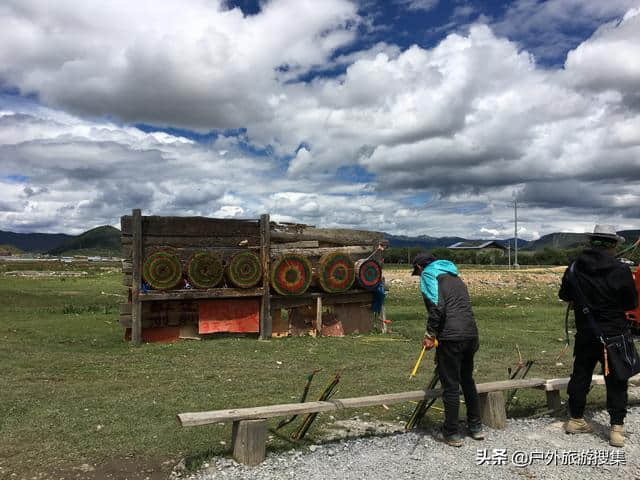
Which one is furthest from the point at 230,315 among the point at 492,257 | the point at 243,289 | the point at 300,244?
the point at 492,257

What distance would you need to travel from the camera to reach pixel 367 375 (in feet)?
33.1

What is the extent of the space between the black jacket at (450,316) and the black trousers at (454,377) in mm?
98

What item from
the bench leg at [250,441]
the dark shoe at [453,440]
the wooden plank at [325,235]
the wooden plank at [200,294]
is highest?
the wooden plank at [325,235]

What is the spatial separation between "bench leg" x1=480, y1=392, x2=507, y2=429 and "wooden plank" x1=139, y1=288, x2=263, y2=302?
338 inches

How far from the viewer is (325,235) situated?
15812 millimetres

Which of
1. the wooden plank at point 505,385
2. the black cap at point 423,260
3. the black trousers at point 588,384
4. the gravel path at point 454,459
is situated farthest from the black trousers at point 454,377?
the black trousers at point 588,384

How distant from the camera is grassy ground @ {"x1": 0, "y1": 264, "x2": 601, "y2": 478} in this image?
6176 millimetres

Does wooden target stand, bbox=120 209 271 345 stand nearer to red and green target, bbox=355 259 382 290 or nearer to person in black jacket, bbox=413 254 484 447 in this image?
red and green target, bbox=355 259 382 290

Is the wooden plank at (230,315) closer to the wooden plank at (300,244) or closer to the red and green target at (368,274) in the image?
the wooden plank at (300,244)

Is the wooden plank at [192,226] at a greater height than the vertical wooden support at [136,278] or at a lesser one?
greater

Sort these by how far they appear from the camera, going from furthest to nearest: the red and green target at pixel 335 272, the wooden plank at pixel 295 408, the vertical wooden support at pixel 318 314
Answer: the vertical wooden support at pixel 318 314, the red and green target at pixel 335 272, the wooden plank at pixel 295 408

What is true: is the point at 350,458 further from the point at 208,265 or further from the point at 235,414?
the point at 208,265

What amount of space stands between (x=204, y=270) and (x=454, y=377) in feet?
29.8

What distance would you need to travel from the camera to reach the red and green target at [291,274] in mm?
14570
